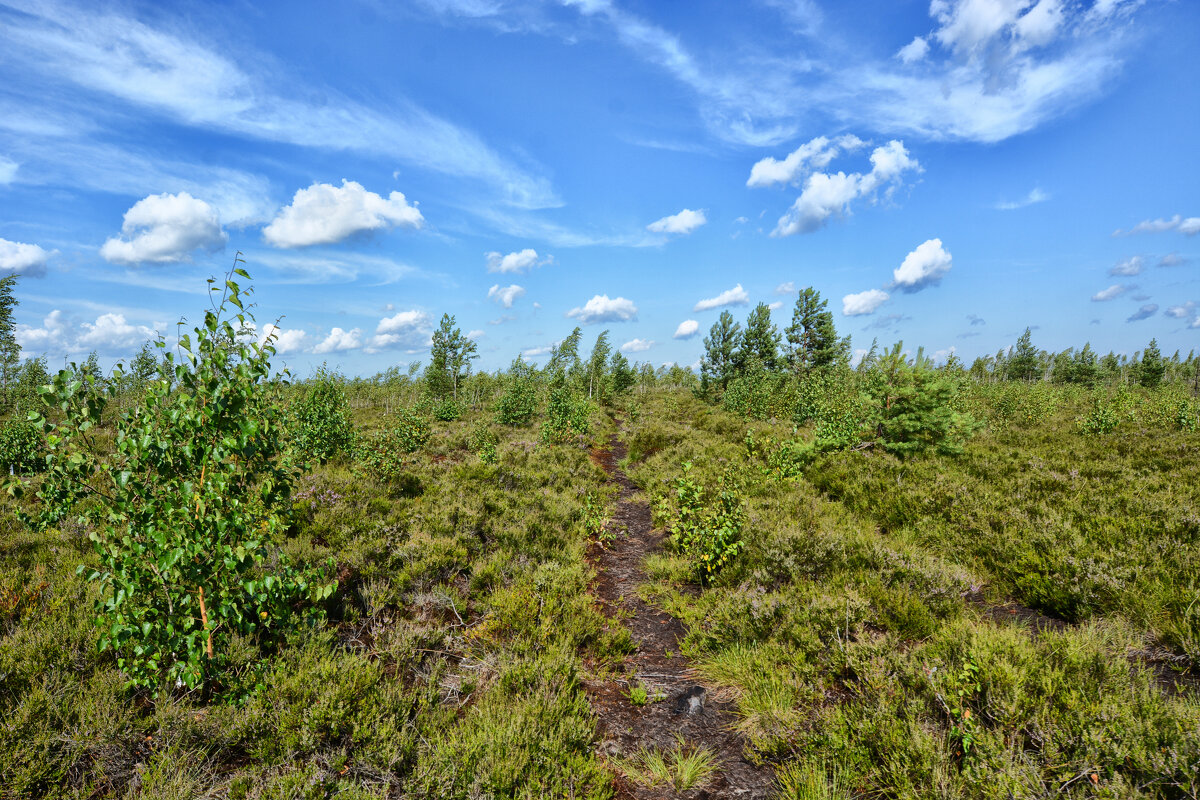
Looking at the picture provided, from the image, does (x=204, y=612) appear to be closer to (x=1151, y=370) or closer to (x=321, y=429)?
(x=321, y=429)

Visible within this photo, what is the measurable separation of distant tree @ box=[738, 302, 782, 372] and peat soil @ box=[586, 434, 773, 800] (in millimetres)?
→ 37569

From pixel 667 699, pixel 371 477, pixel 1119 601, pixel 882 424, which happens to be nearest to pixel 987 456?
pixel 882 424

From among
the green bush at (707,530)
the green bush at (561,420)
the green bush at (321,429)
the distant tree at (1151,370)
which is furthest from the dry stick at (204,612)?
the distant tree at (1151,370)

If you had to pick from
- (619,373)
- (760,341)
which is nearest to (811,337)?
(760,341)

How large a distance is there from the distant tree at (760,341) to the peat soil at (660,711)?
1479 inches

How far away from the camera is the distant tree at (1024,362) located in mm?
61203

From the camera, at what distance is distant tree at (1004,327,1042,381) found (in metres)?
61.2

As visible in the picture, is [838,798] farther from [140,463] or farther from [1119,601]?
[140,463]

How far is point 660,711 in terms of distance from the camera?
202 inches

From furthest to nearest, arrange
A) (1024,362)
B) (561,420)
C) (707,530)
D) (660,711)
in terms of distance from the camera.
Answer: (1024,362) → (561,420) → (707,530) → (660,711)

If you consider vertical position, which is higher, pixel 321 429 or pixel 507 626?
pixel 321 429

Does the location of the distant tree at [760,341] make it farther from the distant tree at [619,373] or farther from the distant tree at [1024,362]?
the distant tree at [1024,362]

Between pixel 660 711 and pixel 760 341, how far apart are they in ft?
135

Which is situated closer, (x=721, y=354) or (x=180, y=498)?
(x=180, y=498)
